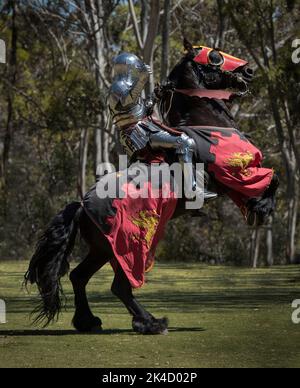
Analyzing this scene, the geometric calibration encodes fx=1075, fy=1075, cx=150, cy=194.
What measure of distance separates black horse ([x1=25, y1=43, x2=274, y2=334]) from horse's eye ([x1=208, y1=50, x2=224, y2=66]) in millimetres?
213

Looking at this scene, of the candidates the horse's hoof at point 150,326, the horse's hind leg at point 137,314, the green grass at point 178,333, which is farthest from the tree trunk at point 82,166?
the horse's hoof at point 150,326

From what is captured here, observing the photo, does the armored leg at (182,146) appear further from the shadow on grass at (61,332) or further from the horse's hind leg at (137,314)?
the shadow on grass at (61,332)

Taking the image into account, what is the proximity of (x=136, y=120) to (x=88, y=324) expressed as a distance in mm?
1711

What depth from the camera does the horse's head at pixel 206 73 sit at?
30.8 ft

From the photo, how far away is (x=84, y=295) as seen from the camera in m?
8.90

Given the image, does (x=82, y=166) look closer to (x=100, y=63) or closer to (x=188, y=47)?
(x=100, y=63)

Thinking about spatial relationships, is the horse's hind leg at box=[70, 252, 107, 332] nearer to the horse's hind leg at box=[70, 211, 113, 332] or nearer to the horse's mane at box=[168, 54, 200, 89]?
the horse's hind leg at box=[70, 211, 113, 332]

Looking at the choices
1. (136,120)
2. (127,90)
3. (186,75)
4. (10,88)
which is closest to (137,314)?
(136,120)

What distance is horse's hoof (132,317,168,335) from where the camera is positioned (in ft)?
27.8

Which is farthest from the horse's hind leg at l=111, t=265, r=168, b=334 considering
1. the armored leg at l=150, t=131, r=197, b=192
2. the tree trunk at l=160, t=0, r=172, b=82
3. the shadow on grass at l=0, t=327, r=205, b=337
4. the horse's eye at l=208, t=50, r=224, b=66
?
the tree trunk at l=160, t=0, r=172, b=82

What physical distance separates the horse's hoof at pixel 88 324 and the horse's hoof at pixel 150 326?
33 centimetres
